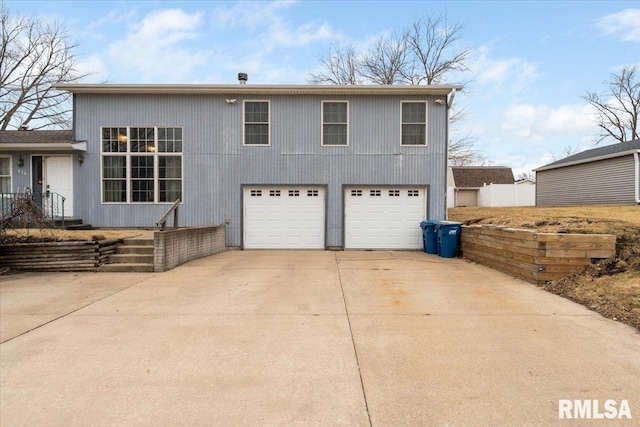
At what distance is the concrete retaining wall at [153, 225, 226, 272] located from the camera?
7961 mm

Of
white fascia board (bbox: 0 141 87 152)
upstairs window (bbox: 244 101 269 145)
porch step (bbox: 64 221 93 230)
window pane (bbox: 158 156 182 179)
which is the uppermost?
upstairs window (bbox: 244 101 269 145)

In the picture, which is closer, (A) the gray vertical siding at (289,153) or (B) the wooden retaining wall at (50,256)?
(B) the wooden retaining wall at (50,256)

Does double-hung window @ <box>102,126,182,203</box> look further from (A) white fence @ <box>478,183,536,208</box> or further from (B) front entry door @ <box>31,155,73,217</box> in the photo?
(A) white fence @ <box>478,183,536,208</box>

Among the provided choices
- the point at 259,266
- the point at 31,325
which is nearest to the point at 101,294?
the point at 31,325

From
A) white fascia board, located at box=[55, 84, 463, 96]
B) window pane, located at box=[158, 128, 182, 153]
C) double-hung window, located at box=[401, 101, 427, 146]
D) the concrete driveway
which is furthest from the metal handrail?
double-hung window, located at box=[401, 101, 427, 146]

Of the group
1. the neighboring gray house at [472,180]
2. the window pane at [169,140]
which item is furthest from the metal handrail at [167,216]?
the neighboring gray house at [472,180]

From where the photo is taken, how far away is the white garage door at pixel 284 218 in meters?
11.9

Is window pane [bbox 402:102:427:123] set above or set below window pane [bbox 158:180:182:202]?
above

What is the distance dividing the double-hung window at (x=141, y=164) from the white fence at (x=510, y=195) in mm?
26613

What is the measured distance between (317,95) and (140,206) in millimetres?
6950

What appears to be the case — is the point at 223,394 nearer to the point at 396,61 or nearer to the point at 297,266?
the point at 297,266

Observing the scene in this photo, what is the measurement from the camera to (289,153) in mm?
11953

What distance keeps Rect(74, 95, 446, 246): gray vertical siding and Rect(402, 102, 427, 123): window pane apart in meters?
0.21

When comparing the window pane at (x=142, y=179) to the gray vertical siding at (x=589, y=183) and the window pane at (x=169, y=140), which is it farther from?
the gray vertical siding at (x=589, y=183)
